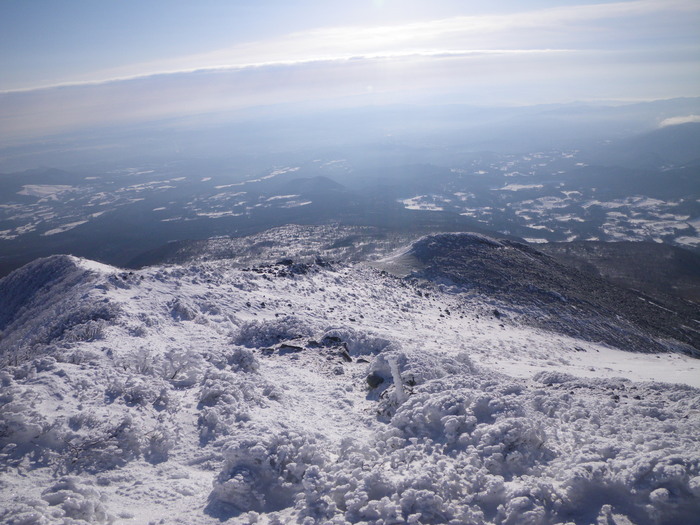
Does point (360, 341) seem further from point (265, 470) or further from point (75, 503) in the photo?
point (75, 503)

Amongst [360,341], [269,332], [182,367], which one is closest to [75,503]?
[182,367]

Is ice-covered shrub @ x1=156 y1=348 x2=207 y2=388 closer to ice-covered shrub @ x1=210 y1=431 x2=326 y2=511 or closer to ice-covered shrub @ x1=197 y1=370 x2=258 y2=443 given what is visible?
ice-covered shrub @ x1=197 y1=370 x2=258 y2=443

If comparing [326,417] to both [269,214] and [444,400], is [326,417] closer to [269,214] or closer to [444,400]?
[444,400]

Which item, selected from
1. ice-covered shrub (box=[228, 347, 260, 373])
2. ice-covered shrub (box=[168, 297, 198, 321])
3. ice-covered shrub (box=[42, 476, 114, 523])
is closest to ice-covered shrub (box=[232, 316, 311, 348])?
ice-covered shrub (box=[228, 347, 260, 373])

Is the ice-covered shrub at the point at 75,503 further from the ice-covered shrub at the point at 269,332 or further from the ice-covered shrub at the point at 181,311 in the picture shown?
the ice-covered shrub at the point at 181,311

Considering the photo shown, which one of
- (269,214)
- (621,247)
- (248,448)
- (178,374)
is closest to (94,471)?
(248,448)

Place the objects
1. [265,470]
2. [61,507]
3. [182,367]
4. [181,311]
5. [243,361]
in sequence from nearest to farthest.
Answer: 1. [61,507]
2. [265,470]
3. [182,367]
4. [243,361]
5. [181,311]

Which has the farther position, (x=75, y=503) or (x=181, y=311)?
(x=181, y=311)

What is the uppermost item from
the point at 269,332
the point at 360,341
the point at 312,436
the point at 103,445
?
the point at 103,445
